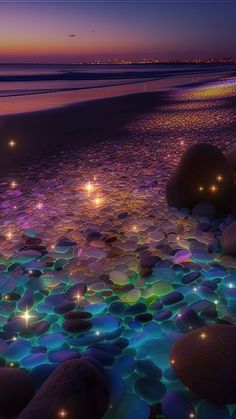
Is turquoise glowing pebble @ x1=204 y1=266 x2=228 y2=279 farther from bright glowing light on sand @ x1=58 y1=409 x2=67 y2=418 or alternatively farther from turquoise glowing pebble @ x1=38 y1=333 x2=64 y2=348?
bright glowing light on sand @ x1=58 y1=409 x2=67 y2=418

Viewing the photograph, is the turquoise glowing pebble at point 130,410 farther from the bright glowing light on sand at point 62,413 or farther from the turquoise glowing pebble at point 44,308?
the turquoise glowing pebble at point 44,308

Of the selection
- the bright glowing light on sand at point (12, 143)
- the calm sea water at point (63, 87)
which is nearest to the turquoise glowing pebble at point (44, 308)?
the bright glowing light on sand at point (12, 143)

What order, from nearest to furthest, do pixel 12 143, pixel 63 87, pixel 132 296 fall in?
pixel 132 296, pixel 12 143, pixel 63 87

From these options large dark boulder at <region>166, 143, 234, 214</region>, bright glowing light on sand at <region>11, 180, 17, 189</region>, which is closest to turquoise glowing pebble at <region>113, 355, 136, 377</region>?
large dark boulder at <region>166, 143, 234, 214</region>

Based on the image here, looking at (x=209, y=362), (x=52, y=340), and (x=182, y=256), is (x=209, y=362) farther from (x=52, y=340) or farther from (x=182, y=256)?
(x=182, y=256)

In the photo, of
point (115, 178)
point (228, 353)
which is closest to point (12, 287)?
point (228, 353)

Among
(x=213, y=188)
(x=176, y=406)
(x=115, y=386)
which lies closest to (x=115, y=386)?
(x=115, y=386)

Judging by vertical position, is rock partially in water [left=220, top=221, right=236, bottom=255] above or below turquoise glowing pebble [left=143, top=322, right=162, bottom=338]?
above
